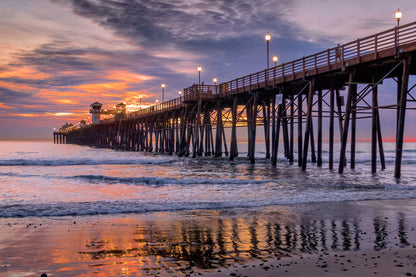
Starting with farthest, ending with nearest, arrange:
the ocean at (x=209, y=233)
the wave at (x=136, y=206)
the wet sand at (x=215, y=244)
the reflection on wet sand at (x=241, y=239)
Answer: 1. the wave at (x=136, y=206)
2. the reflection on wet sand at (x=241, y=239)
3. the ocean at (x=209, y=233)
4. the wet sand at (x=215, y=244)

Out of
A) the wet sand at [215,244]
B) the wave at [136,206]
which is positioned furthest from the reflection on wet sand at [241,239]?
the wave at [136,206]

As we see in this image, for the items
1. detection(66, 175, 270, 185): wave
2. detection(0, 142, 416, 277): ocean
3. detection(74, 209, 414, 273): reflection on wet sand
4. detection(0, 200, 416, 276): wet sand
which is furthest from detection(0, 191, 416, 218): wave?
detection(66, 175, 270, 185): wave

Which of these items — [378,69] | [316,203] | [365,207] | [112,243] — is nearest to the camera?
[112,243]

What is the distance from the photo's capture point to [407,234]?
696 centimetres

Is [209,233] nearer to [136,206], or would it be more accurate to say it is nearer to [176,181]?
[136,206]

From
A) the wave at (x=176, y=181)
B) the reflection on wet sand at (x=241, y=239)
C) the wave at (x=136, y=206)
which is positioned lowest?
the wave at (x=176, y=181)

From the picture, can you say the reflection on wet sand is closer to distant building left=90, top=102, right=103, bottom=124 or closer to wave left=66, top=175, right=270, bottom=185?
wave left=66, top=175, right=270, bottom=185

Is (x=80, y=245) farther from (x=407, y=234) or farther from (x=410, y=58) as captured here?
(x=410, y=58)

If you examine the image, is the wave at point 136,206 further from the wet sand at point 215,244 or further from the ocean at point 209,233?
the wet sand at point 215,244

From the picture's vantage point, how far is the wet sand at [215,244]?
16.5 ft

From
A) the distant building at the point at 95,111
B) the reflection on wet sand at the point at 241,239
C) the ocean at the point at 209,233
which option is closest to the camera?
the ocean at the point at 209,233

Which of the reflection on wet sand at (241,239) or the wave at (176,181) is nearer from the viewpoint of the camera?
the reflection on wet sand at (241,239)

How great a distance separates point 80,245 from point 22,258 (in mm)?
947

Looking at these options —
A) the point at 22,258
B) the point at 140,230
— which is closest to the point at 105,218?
the point at 140,230
